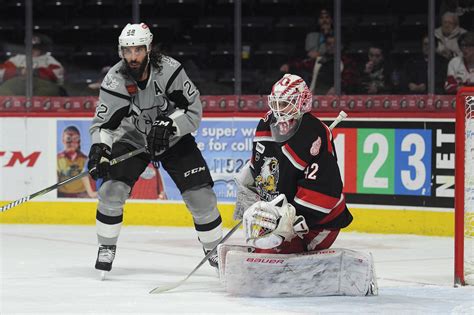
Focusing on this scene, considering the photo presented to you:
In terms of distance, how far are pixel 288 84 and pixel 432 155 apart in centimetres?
299

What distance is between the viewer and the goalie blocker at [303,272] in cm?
496

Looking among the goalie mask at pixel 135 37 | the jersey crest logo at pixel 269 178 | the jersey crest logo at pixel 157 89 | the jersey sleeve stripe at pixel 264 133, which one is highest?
the goalie mask at pixel 135 37

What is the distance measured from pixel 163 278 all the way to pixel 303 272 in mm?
1059

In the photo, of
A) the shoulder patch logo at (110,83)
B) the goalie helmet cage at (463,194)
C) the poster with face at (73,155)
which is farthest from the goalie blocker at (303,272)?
the poster with face at (73,155)

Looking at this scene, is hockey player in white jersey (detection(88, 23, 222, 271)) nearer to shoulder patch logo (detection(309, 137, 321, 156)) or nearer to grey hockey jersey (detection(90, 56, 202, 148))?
grey hockey jersey (detection(90, 56, 202, 148))

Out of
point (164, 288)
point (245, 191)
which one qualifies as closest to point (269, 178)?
point (245, 191)

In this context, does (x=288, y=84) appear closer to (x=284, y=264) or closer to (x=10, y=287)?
(x=284, y=264)

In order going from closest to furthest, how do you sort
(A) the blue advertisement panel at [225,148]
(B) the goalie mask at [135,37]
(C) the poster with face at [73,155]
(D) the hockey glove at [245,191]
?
(D) the hockey glove at [245,191], (B) the goalie mask at [135,37], (A) the blue advertisement panel at [225,148], (C) the poster with face at [73,155]

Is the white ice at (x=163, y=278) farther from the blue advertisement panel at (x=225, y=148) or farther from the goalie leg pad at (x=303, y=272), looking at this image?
the blue advertisement panel at (x=225, y=148)

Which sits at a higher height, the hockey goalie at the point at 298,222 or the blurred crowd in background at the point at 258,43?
the blurred crowd in background at the point at 258,43

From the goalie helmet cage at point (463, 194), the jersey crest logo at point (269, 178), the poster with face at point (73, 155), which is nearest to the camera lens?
the jersey crest logo at point (269, 178)

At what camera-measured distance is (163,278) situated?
579 cm

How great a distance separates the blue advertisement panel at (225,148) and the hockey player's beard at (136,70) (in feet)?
8.97

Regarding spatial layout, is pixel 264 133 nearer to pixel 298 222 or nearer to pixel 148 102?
pixel 298 222
